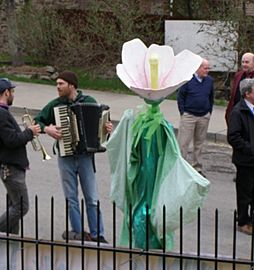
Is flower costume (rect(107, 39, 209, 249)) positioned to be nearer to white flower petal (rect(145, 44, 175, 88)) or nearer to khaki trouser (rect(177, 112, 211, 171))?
white flower petal (rect(145, 44, 175, 88))

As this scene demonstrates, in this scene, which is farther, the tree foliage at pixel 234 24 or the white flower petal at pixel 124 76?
the tree foliage at pixel 234 24

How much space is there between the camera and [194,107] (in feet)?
34.3

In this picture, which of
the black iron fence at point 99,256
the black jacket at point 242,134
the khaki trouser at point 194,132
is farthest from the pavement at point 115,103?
the black iron fence at point 99,256

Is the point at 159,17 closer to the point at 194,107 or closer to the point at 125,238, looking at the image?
the point at 194,107

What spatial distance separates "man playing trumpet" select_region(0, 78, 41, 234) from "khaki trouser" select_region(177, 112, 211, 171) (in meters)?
3.39

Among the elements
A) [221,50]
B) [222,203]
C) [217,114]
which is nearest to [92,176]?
[222,203]

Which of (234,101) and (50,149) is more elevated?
(234,101)

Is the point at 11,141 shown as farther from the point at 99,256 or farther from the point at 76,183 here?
the point at 99,256

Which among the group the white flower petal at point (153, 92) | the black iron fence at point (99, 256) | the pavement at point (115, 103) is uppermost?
the white flower petal at point (153, 92)

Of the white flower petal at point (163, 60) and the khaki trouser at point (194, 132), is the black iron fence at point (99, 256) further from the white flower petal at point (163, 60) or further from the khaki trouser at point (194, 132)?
the khaki trouser at point (194, 132)

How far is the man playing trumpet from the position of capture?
7316mm

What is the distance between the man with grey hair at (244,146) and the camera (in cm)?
825

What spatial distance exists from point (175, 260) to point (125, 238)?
1752 mm

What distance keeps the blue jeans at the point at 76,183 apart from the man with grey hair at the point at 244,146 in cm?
147
